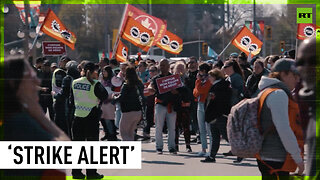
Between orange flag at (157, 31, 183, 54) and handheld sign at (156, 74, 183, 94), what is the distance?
1166cm

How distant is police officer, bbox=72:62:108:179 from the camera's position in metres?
8.16

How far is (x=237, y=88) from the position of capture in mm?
9836

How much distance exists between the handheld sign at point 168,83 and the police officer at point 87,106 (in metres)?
2.41

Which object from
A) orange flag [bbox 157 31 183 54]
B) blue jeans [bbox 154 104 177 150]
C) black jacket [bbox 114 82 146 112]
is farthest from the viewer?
orange flag [bbox 157 31 183 54]

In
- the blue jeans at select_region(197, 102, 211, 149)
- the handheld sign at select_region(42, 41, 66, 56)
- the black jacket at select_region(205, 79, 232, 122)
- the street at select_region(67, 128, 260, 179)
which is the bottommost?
the street at select_region(67, 128, 260, 179)

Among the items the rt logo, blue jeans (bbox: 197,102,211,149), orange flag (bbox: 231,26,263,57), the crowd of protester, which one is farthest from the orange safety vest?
orange flag (bbox: 231,26,263,57)

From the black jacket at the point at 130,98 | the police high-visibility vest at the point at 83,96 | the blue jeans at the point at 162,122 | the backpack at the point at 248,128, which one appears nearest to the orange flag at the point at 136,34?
the blue jeans at the point at 162,122

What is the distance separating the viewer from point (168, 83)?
10.6 m

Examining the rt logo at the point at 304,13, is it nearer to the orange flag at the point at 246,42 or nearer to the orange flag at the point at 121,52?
the orange flag at the point at 246,42

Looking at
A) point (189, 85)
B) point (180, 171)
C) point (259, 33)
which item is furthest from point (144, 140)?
point (259, 33)

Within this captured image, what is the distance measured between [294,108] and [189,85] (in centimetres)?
683

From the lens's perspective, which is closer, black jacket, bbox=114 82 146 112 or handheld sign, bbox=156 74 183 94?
black jacket, bbox=114 82 146 112

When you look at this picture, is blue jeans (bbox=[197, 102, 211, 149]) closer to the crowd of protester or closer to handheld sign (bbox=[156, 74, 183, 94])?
the crowd of protester

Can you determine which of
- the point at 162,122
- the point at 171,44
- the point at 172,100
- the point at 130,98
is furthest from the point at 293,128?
the point at 171,44
